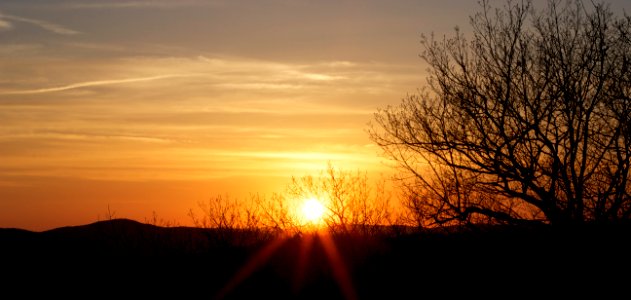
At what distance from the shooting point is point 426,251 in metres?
16.2

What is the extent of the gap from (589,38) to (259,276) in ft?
32.2

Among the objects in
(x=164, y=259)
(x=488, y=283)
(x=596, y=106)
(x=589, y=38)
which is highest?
(x=589, y=38)

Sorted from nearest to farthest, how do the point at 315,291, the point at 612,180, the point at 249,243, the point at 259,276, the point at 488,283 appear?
the point at 488,283 → the point at 315,291 → the point at 259,276 → the point at 612,180 → the point at 249,243

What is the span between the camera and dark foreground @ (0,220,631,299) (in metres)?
13.2

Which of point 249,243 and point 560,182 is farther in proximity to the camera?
point 249,243

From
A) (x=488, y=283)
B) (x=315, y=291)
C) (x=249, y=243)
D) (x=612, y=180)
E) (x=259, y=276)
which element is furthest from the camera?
(x=249, y=243)

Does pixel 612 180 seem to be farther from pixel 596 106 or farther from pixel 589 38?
pixel 589 38

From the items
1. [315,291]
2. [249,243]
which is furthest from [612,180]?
[249,243]

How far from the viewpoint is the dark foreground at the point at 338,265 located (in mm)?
13242

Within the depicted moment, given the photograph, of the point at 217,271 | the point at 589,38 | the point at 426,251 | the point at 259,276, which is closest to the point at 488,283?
the point at 426,251

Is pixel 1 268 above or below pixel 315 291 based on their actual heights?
above

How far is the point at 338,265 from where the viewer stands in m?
15.9

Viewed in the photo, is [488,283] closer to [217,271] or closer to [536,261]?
[536,261]

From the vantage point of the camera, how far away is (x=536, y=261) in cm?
1380
